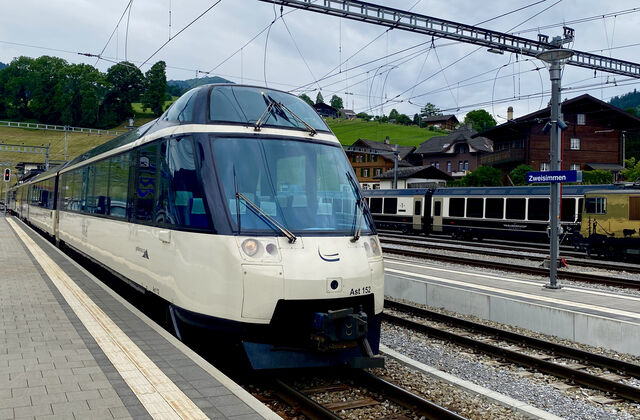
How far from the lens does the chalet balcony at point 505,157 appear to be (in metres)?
53.8

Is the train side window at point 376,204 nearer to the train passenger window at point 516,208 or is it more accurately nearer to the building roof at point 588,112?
the train passenger window at point 516,208

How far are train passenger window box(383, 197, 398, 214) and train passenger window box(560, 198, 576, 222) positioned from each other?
12.1 metres

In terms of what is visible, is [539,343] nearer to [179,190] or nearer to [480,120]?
[179,190]

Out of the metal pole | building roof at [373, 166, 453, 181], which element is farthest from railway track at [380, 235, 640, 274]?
building roof at [373, 166, 453, 181]

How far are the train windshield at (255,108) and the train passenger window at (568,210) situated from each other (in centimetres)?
2141

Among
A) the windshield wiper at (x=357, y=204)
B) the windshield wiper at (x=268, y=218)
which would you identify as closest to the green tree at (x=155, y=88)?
the windshield wiper at (x=357, y=204)

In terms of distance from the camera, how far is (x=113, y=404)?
438cm

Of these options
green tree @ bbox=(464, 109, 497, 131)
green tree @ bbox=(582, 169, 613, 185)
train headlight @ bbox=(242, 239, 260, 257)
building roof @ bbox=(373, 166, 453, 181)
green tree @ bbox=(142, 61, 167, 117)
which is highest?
green tree @ bbox=(464, 109, 497, 131)

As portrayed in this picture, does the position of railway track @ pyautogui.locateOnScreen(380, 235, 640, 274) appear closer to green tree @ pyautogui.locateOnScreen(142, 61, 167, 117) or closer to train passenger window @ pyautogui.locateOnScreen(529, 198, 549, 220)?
train passenger window @ pyautogui.locateOnScreen(529, 198, 549, 220)

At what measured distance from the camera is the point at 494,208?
29.1 metres

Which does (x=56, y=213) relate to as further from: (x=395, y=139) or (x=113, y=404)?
(x=395, y=139)

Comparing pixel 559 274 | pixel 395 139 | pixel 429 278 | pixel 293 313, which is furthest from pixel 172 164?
pixel 395 139

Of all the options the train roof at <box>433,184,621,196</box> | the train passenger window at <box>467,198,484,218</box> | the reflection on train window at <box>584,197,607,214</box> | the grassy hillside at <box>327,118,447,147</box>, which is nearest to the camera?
the reflection on train window at <box>584,197,607,214</box>

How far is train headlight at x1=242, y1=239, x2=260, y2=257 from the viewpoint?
575 centimetres
